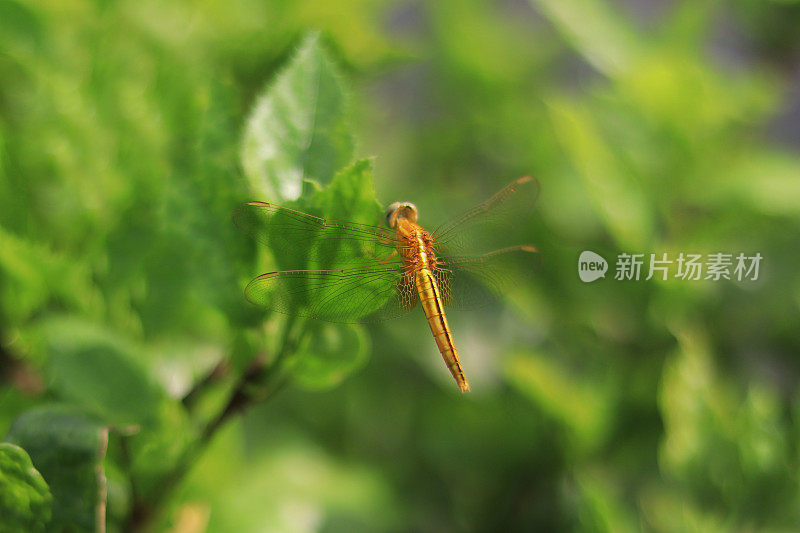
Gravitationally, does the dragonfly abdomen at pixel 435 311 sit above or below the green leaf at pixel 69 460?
above

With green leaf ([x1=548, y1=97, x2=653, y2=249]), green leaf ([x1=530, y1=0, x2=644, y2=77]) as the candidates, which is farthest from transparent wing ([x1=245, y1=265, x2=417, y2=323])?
green leaf ([x1=530, y1=0, x2=644, y2=77])

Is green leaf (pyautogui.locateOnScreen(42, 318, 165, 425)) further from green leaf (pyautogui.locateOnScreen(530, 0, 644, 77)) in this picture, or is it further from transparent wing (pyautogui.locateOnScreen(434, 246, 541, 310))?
green leaf (pyautogui.locateOnScreen(530, 0, 644, 77))

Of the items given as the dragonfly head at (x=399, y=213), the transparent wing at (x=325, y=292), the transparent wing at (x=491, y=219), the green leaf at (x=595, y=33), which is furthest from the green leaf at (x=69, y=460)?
the green leaf at (x=595, y=33)

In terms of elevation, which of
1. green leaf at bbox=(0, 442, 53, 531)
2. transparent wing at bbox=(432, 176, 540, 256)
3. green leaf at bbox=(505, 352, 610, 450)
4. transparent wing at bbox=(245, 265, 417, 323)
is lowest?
green leaf at bbox=(0, 442, 53, 531)

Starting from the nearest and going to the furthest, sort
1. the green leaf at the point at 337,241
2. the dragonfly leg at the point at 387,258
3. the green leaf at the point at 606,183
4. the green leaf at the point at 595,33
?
1. the green leaf at the point at 337,241
2. the dragonfly leg at the point at 387,258
3. the green leaf at the point at 606,183
4. the green leaf at the point at 595,33

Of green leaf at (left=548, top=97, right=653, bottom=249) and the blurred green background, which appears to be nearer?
the blurred green background

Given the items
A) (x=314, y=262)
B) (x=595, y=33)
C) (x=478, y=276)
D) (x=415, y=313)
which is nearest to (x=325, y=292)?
(x=314, y=262)

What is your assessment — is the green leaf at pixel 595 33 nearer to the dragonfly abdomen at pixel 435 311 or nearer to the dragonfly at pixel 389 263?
the dragonfly at pixel 389 263
